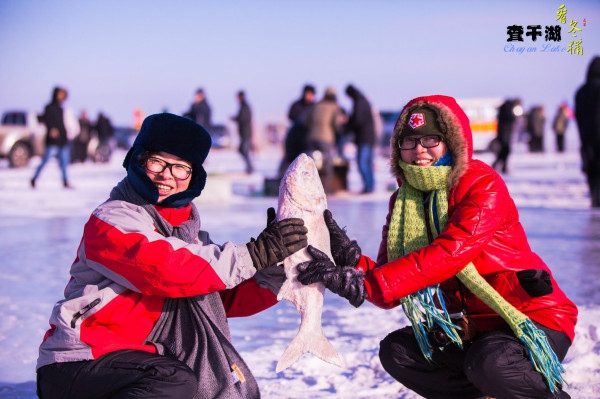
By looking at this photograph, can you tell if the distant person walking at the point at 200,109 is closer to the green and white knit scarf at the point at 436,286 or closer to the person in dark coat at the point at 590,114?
the person in dark coat at the point at 590,114

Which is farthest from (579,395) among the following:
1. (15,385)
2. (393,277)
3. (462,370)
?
(15,385)

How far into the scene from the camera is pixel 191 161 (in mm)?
2818

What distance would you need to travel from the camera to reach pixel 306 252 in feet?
8.85

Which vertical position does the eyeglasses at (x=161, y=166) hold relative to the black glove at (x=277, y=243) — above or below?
above

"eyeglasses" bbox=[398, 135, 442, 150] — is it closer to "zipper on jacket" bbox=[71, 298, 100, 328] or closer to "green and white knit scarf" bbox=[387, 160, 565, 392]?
"green and white knit scarf" bbox=[387, 160, 565, 392]

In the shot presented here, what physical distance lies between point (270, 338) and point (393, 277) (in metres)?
1.91

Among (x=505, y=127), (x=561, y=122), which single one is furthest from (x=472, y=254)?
(x=561, y=122)

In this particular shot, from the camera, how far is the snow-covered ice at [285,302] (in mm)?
3666

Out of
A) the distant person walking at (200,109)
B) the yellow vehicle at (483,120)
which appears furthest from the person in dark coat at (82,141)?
the yellow vehicle at (483,120)

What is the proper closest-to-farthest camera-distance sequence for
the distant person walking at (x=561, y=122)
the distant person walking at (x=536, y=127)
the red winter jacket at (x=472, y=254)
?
1. the red winter jacket at (x=472, y=254)
2. the distant person walking at (x=561, y=122)
3. the distant person walking at (x=536, y=127)

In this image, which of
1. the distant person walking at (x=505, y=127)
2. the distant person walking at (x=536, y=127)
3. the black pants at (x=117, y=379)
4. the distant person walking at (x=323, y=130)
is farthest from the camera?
the distant person walking at (x=536, y=127)

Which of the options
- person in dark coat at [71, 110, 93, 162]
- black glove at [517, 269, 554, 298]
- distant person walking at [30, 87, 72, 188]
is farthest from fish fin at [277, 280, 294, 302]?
person in dark coat at [71, 110, 93, 162]

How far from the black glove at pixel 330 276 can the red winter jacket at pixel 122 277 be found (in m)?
0.20

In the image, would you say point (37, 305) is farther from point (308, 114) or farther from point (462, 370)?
point (308, 114)
